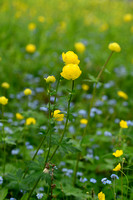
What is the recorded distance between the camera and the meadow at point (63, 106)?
1.35m

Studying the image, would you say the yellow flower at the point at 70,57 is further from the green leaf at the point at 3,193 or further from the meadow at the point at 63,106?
the green leaf at the point at 3,193

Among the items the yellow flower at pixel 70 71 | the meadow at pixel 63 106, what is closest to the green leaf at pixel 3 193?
the meadow at pixel 63 106

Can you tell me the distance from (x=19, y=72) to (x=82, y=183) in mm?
2025

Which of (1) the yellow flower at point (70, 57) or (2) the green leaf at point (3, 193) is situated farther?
(2) the green leaf at point (3, 193)

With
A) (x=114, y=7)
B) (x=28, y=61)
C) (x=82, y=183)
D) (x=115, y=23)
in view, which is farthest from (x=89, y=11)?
(x=82, y=183)

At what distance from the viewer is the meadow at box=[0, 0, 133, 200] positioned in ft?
4.42

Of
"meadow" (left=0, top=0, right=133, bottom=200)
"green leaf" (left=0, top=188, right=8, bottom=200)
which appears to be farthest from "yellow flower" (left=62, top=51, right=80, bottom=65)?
"green leaf" (left=0, top=188, right=8, bottom=200)

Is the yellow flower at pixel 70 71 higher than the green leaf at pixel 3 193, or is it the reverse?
the yellow flower at pixel 70 71

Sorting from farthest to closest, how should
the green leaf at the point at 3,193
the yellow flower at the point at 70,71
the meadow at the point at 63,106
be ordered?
the green leaf at the point at 3,193 → the meadow at the point at 63,106 → the yellow flower at the point at 70,71

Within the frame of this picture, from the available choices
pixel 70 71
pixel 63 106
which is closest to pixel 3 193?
pixel 63 106

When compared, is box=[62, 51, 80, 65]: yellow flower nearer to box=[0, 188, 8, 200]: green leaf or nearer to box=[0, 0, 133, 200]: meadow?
box=[0, 0, 133, 200]: meadow

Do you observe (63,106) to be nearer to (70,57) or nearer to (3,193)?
(70,57)

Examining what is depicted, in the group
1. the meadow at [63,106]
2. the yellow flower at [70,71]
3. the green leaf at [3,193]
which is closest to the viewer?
the yellow flower at [70,71]

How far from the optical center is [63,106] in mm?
1393
